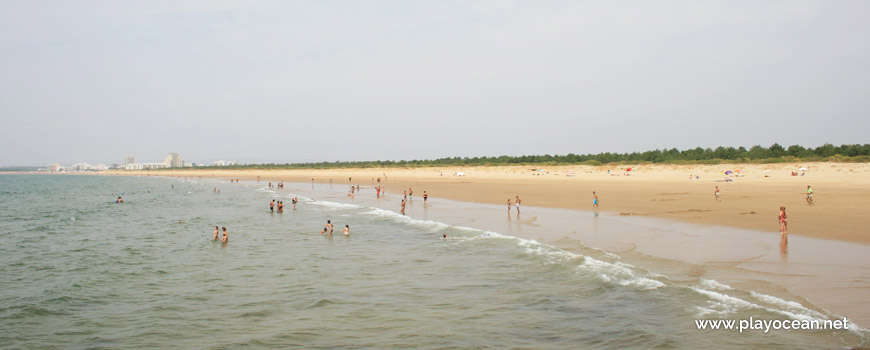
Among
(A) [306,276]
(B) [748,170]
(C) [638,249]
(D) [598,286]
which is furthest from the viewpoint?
A: (B) [748,170]

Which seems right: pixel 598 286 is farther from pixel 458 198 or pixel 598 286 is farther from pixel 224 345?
pixel 458 198

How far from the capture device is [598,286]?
11523mm

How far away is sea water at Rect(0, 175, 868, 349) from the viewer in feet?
28.6

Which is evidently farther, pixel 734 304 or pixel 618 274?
pixel 618 274

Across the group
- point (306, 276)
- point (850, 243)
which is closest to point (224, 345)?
point (306, 276)

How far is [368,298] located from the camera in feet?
37.8

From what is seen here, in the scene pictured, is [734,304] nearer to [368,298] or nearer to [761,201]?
[368,298]

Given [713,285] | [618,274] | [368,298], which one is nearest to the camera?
[713,285]

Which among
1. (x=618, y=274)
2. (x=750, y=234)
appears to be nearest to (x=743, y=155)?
Answer: (x=750, y=234)

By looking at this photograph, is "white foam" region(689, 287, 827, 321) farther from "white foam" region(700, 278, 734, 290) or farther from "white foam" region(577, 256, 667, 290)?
"white foam" region(577, 256, 667, 290)

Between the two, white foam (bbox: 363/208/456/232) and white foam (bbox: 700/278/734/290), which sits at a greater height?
white foam (bbox: 700/278/734/290)

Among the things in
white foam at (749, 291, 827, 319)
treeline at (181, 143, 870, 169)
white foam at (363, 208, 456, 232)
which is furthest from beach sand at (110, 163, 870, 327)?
treeline at (181, 143, 870, 169)

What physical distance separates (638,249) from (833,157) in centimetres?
5083

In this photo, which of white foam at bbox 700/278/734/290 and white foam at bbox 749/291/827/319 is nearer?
white foam at bbox 749/291/827/319
